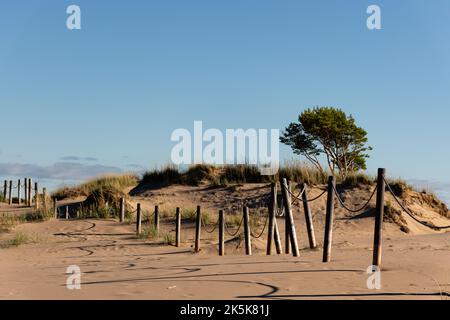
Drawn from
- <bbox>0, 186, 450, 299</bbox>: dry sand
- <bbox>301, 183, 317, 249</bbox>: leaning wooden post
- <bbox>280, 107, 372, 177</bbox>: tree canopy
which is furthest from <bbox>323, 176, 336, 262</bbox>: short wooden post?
<bbox>280, 107, 372, 177</bbox>: tree canopy

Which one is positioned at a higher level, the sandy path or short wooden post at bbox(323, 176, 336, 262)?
short wooden post at bbox(323, 176, 336, 262)

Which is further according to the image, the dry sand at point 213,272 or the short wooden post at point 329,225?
the short wooden post at point 329,225

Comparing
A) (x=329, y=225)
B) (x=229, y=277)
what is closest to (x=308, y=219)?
(x=329, y=225)

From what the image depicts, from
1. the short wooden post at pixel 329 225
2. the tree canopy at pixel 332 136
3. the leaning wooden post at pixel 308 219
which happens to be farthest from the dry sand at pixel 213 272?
the tree canopy at pixel 332 136

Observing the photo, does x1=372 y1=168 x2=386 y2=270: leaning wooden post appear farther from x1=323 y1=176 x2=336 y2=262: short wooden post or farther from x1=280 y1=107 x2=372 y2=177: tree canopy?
x1=280 y1=107 x2=372 y2=177: tree canopy

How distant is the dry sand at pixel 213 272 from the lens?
26.1 ft

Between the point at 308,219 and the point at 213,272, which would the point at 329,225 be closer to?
the point at 308,219

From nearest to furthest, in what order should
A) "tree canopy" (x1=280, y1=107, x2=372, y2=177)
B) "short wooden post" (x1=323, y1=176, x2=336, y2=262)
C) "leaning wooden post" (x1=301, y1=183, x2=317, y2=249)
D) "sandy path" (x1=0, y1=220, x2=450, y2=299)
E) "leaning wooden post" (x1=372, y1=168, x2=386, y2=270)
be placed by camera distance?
"sandy path" (x1=0, y1=220, x2=450, y2=299) < "leaning wooden post" (x1=372, y1=168, x2=386, y2=270) < "short wooden post" (x1=323, y1=176, x2=336, y2=262) < "leaning wooden post" (x1=301, y1=183, x2=317, y2=249) < "tree canopy" (x1=280, y1=107, x2=372, y2=177)

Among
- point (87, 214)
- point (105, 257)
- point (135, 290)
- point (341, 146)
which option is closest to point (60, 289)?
point (135, 290)

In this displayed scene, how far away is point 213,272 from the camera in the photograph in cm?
1004

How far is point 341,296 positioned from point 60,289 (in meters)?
4.00

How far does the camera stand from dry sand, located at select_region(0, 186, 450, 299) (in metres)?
7.95

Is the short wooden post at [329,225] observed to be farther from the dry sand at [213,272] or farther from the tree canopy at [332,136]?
the tree canopy at [332,136]
